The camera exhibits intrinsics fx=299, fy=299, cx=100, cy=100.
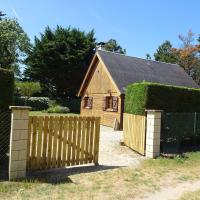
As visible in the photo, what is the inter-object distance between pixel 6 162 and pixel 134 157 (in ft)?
15.4

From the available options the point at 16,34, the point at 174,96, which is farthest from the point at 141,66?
the point at 16,34

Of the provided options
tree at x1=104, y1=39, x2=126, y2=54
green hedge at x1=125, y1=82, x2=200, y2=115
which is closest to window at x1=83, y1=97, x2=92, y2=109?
green hedge at x1=125, y1=82, x2=200, y2=115

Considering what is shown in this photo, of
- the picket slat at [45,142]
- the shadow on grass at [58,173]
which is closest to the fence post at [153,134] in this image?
the shadow on grass at [58,173]

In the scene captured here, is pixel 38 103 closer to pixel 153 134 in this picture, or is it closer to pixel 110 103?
pixel 110 103

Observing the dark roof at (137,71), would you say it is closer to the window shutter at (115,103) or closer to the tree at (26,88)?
the window shutter at (115,103)

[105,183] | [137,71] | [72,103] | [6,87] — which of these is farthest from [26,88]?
[105,183]

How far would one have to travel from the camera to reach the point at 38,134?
786 cm

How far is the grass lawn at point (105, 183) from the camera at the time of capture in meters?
6.40

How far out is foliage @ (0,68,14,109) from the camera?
8.09m

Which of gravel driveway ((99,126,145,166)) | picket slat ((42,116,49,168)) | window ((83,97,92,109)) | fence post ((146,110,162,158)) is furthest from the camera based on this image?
window ((83,97,92,109))

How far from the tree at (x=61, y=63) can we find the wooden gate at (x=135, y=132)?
26.3 meters

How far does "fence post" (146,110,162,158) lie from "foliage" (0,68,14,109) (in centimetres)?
511

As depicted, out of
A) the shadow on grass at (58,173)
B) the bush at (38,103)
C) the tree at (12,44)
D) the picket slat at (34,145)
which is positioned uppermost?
the tree at (12,44)

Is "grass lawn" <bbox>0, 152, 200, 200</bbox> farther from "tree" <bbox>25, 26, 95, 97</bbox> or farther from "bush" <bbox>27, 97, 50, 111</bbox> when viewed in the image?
"tree" <bbox>25, 26, 95, 97</bbox>
